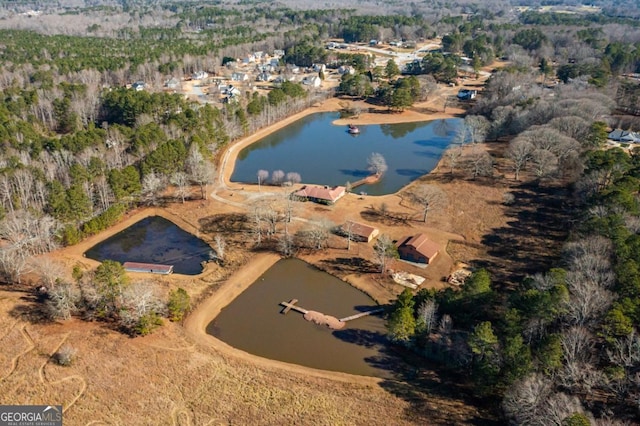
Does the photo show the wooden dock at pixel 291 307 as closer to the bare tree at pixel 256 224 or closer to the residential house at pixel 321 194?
the bare tree at pixel 256 224

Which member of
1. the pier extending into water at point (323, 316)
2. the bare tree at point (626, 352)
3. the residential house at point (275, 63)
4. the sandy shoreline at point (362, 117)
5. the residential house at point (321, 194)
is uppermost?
the residential house at point (275, 63)

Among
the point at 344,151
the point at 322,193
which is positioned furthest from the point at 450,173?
the point at 322,193

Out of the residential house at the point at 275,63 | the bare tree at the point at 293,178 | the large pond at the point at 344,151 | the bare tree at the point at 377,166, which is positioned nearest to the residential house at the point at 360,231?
the large pond at the point at 344,151

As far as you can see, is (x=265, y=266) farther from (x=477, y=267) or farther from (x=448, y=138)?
(x=448, y=138)

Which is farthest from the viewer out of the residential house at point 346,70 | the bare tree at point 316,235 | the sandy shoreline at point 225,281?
the residential house at point 346,70

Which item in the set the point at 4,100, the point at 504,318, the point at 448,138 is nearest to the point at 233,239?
the point at 504,318

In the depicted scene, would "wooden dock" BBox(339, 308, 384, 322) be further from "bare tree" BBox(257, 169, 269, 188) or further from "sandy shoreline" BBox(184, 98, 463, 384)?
"bare tree" BBox(257, 169, 269, 188)

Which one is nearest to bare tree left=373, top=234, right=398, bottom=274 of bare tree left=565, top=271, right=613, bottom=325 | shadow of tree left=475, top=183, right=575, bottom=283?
shadow of tree left=475, top=183, right=575, bottom=283
